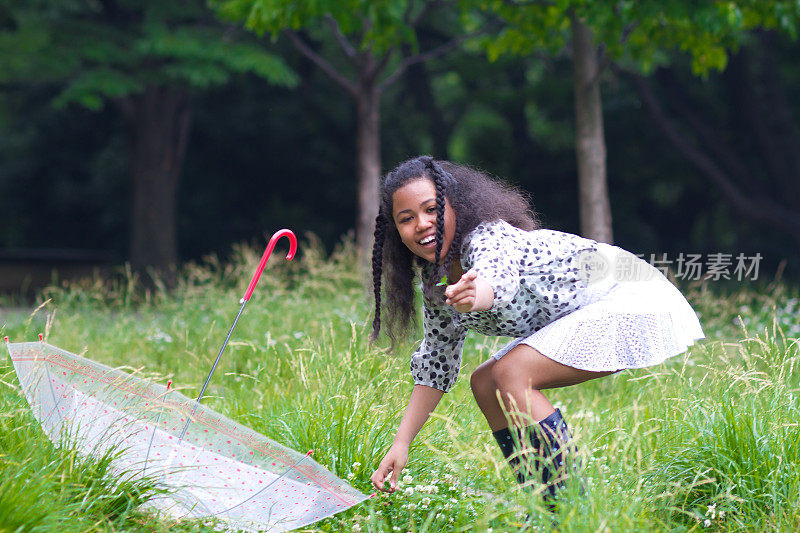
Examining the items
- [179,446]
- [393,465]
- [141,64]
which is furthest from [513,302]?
[141,64]

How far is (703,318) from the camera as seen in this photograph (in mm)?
6355

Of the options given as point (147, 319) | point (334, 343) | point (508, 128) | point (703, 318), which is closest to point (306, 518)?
point (334, 343)

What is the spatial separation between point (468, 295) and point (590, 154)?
219 inches

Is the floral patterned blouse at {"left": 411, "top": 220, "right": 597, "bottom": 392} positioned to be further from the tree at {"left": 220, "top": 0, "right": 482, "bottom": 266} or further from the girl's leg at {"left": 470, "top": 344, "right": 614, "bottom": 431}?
the tree at {"left": 220, "top": 0, "right": 482, "bottom": 266}

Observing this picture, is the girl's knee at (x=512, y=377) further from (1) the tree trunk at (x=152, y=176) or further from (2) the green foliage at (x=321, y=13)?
(1) the tree trunk at (x=152, y=176)

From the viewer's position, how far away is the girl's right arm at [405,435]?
2682 mm

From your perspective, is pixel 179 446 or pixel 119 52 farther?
pixel 119 52

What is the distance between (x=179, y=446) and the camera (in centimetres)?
269

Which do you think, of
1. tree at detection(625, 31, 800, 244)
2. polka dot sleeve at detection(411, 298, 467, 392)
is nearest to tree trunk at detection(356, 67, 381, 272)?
tree at detection(625, 31, 800, 244)

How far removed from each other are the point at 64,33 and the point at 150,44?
4.77 ft

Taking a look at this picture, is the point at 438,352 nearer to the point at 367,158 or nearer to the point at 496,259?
the point at 496,259

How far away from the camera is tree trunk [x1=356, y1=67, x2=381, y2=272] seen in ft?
29.9

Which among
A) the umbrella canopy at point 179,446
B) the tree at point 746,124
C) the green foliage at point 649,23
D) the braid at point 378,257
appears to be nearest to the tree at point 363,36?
the green foliage at point 649,23

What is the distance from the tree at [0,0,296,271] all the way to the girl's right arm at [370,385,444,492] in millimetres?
7994
